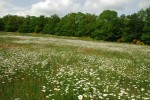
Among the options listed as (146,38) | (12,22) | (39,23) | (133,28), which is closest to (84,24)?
(39,23)

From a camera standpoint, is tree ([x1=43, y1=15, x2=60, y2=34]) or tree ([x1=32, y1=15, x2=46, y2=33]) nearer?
tree ([x1=43, y1=15, x2=60, y2=34])

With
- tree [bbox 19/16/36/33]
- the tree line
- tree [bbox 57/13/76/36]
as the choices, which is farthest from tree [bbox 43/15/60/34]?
tree [bbox 19/16/36/33]

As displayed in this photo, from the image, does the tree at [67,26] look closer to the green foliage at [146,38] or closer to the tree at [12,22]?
the tree at [12,22]

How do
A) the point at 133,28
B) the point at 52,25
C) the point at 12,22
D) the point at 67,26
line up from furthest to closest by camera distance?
the point at 12,22 < the point at 52,25 < the point at 67,26 < the point at 133,28

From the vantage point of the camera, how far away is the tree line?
7388 centimetres

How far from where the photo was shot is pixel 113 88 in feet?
34.1

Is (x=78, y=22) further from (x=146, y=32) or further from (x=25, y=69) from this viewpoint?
(x=25, y=69)

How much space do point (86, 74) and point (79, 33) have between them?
79.1 m

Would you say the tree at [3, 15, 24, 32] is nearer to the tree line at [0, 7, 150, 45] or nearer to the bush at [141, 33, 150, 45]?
the tree line at [0, 7, 150, 45]

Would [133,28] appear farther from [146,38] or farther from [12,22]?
[12,22]

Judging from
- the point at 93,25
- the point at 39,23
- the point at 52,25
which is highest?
the point at 93,25

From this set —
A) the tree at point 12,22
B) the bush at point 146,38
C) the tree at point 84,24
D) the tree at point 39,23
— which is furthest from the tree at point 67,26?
the bush at point 146,38

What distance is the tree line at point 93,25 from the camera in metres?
73.9

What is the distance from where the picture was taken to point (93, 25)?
3521 inches
